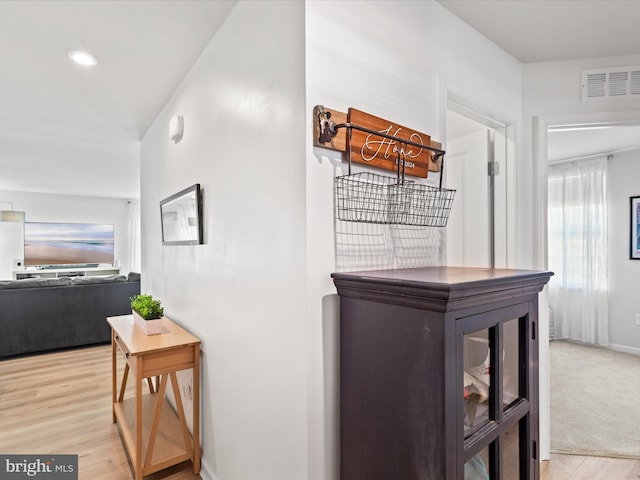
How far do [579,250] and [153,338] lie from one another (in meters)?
5.03

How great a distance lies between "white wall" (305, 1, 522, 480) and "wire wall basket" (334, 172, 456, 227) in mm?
62

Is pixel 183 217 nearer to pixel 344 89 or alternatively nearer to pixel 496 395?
pixel 344 89

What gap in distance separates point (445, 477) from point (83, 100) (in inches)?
127

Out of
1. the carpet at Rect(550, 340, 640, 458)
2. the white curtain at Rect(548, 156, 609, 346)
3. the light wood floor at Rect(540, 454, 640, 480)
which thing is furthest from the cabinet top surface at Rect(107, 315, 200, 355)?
the white curtain at Rect(548, 156, 609, 346)

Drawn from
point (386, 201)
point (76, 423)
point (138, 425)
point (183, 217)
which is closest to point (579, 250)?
point (386, 201)

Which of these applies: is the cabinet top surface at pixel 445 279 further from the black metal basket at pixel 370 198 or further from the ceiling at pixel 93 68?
the ceiling at pixel 93 68

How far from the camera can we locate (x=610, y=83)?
86.1 inches

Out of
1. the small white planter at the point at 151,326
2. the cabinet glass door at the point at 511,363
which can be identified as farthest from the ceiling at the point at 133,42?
the small white planter at the point at 151,326

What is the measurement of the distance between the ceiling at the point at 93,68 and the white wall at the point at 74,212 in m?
3.87

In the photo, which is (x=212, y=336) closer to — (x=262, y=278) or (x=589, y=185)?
(x=262, y=278)

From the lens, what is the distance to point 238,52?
1655 millimetres

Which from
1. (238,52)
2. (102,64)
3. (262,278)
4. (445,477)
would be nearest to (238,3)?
(238,52)

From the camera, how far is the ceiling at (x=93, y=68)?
5.65ft

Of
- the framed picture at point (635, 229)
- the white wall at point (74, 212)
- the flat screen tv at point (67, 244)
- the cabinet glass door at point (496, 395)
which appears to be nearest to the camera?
the cabinet glass door at point (496, 395)
